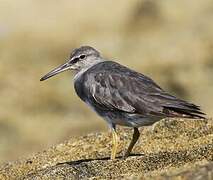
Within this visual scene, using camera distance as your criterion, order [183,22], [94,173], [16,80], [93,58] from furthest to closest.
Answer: [183,22], [16,80], [93,58], [94,173]

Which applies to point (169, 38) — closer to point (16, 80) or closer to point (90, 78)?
point (16, 80)

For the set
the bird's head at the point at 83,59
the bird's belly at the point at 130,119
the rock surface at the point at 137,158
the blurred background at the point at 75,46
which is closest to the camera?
the rock surface at the point at 137,158

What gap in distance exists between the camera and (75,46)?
64.3 ft

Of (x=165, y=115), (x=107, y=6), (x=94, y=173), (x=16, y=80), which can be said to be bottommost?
(x=94, y=173)

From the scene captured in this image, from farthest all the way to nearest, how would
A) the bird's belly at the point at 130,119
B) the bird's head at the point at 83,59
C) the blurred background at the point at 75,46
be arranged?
the blurred background at the point at 75,46
the bird's head at the point at 83,59
the bird's belly at the point at 130,119

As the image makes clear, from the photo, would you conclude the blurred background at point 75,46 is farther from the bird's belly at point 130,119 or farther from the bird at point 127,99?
the bird's belly at point 130,119

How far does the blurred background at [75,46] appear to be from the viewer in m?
15.9

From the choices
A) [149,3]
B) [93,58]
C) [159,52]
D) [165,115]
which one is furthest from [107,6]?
[165,115]

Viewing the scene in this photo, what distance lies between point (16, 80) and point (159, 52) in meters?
3.40

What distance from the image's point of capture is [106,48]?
18984 mm

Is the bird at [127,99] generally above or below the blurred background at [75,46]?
below

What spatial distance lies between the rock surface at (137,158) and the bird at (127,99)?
413 mm

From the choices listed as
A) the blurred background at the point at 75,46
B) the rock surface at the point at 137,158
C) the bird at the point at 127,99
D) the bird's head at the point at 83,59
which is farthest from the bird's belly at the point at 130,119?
the blurred background at the point at 75,46

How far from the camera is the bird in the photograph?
27.2 feet
